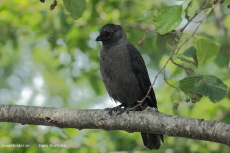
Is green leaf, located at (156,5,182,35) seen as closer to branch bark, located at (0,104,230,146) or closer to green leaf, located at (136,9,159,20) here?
green leaf, located at (136,9,159,20)

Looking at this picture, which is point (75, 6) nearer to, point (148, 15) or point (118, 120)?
point (148, 15)

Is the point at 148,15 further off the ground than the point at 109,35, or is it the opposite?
the point at 148,15

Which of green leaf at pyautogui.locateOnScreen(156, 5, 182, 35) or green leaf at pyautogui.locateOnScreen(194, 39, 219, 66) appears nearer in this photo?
green leaf at pyautogui.locateOnScreen(156, 5, 182, 35)

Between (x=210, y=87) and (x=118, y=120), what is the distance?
104 cm

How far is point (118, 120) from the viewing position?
3.39m

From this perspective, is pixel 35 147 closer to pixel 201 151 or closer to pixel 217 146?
pixel 201 151

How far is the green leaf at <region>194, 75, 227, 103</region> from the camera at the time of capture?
287 centimetres

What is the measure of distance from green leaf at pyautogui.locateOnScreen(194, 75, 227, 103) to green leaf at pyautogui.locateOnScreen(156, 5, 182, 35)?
0.54m

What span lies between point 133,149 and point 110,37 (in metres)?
2.62

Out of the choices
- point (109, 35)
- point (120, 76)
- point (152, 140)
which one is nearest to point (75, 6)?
point (120, 76)

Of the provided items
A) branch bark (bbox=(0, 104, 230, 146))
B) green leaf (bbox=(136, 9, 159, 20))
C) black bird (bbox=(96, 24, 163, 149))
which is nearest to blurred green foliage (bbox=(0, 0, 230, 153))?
black bird (bbox=(96, 24, 163, 149))

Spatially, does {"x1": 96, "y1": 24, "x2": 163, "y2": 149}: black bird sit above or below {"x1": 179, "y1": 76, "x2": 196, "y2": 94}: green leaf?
below

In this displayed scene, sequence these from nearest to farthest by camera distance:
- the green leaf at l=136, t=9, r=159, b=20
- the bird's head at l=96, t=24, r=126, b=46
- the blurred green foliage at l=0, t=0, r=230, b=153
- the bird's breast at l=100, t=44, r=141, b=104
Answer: the green leaf at l=136, t=9, r=159, b=20, the bird's breast at l=100, t=44, r=141, b=104, the bird's head at l=96, t=24, r=126, b=46, the blurred green foliage at l=0, t=0, r=230, b=153

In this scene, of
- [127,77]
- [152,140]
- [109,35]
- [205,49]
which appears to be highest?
[205,49]
